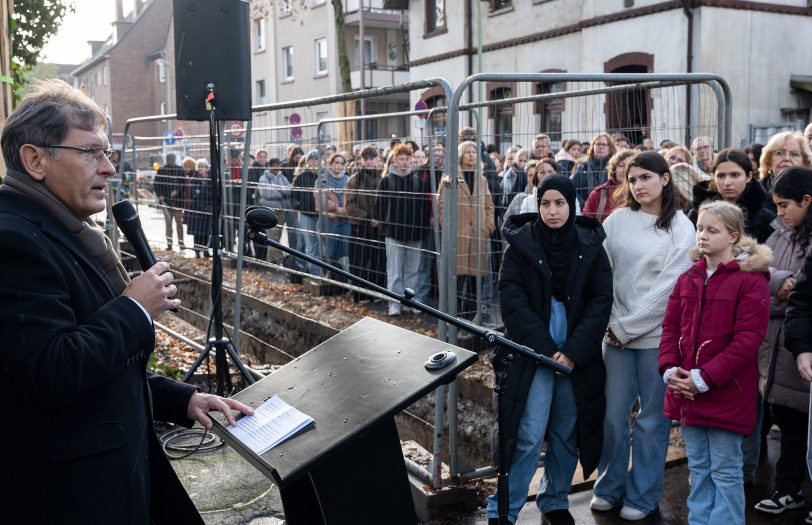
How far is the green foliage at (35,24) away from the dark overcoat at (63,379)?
318 inches

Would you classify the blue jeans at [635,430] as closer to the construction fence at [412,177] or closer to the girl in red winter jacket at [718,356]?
the girl in red winter jacket at [718,356]

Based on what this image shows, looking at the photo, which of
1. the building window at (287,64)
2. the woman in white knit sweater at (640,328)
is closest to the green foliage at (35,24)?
the woman in white knit sweater at (640,328)

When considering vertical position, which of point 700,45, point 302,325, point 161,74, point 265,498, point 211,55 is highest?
point 161,74

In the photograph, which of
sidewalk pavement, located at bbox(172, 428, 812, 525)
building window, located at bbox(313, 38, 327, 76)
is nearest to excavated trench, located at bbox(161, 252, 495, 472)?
sidewalk pavement, located at bbox(172, 428, 812, 525)

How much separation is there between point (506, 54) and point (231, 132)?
1703 centimetres

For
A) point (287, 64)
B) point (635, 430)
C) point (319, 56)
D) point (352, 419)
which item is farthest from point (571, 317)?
point (287, 64)

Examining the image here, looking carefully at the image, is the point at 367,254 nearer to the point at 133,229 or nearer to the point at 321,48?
the point at 133,229

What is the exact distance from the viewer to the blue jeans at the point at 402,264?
7.18 m

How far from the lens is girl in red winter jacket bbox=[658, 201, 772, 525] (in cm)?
399

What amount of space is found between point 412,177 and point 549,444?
10.9ft

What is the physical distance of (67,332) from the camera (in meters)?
2.09

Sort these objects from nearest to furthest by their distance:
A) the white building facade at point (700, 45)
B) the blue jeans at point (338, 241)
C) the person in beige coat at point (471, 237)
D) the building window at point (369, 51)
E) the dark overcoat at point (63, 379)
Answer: the dark overcoat at point (63, 379) → the person in beige coat at point (471, 237) → the blue jeans at point (338, 241) → the white building facade at point (700, 45) → the building window at point (369, 51)

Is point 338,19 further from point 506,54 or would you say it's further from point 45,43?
point 45,43

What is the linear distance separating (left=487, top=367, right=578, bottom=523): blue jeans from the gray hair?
273cm
